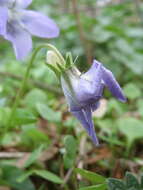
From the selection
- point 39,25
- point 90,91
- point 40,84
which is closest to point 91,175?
point 90,91

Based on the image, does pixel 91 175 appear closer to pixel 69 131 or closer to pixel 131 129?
pixel 131 129

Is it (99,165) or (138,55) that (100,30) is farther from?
(99,165)

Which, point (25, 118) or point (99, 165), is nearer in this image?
point (25, 118)

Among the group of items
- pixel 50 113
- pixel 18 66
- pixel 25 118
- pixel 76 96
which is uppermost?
pixel 76 96

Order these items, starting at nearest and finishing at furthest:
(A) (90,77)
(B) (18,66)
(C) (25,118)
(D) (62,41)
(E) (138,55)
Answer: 1. (A) (90,77)
2. (C) (25,118)
3. (B) (18,66)
4. (E) (138,55)
5. (D) (62,41)

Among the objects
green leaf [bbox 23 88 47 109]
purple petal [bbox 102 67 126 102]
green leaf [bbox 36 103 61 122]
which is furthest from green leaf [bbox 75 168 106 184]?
green leaf [bbox 23 88 47 109]

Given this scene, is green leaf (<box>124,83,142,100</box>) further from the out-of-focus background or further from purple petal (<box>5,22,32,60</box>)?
purple petal (<box>5,22,32,60</box>)

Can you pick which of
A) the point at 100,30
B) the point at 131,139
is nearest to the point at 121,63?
the point at 100,30
